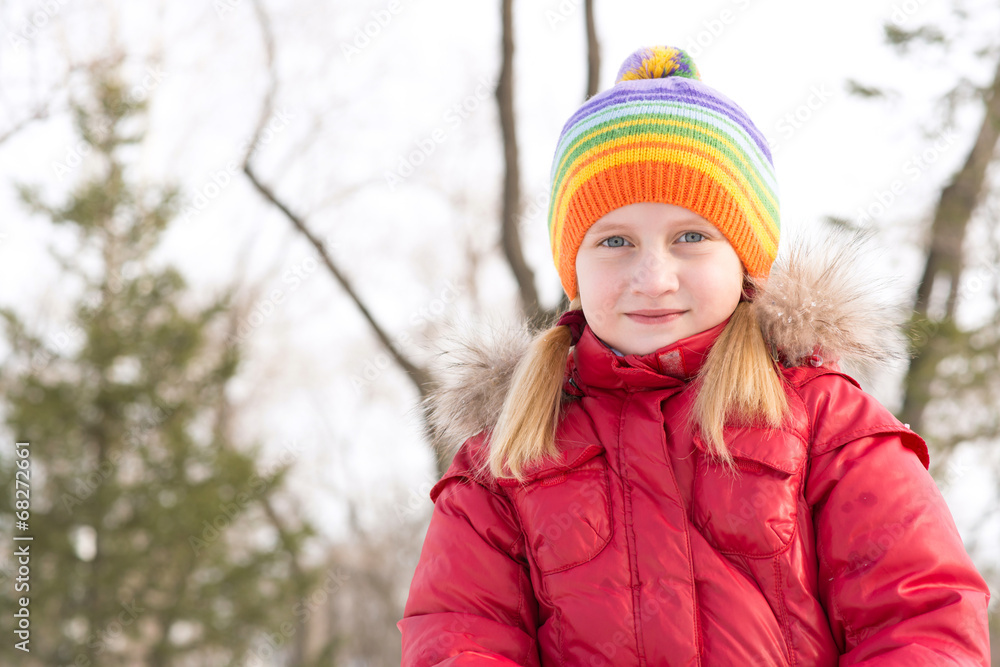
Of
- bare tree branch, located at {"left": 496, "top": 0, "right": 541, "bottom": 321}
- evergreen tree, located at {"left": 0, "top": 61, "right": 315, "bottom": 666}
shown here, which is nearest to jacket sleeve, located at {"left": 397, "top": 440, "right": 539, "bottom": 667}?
bare tree branch, located at {"left": 496, "top": 0, "right": 541, "bottom": 321}

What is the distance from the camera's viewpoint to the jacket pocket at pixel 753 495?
1579 millimetres

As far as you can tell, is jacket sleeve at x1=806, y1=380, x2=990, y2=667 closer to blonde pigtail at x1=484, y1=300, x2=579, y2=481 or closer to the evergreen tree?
blonde pigtail at x1=484, y1=300, x2=579, y2=481

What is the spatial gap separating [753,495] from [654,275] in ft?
1.61

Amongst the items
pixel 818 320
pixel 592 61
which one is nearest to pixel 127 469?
A: pixel 592 61

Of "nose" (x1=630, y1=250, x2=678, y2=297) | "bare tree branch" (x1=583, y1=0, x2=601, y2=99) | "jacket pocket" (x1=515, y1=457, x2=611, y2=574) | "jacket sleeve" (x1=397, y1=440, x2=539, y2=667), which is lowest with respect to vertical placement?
"jacket sleeve" (x1=397, y1=440, x2=539, y2=667)

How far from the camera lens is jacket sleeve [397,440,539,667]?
1.69 metres

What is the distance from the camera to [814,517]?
1.64m

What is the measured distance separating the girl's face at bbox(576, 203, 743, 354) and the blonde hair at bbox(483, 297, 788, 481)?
0.09 meters

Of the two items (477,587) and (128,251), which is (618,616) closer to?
(477,587)

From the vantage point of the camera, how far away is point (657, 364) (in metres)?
1.81

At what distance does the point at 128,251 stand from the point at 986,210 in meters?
8.55

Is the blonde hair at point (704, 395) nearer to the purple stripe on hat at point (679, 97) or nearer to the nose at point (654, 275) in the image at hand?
the nose at point (654, 275)

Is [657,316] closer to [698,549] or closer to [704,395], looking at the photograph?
[704,395]

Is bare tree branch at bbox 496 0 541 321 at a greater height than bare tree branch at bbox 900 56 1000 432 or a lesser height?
greater
